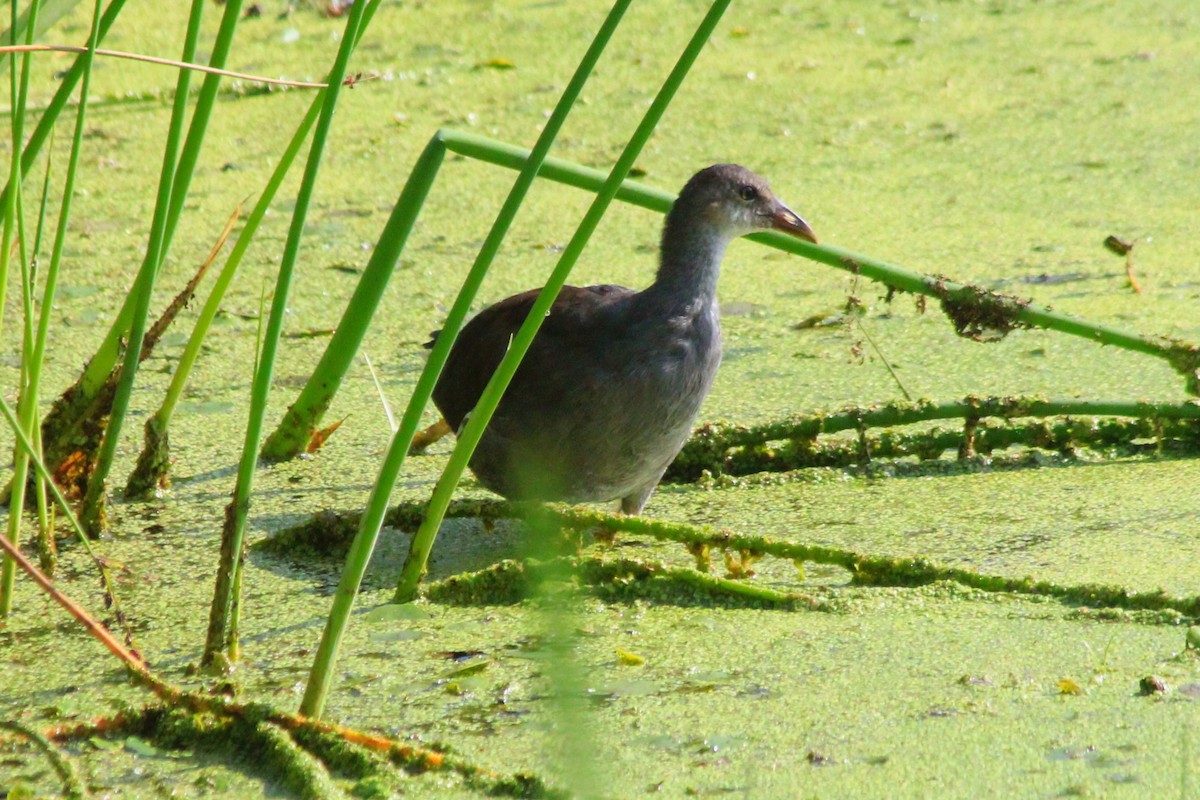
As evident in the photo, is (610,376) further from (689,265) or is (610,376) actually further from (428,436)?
(428,436)

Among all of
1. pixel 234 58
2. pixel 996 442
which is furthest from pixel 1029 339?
pixel 234 58

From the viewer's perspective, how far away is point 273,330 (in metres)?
1.76

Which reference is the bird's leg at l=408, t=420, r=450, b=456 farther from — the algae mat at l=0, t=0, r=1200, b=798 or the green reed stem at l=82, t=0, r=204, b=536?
the green reed stem at l=82, t=0, r=204, b=536

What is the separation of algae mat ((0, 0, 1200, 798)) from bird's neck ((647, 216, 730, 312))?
0.38 meters

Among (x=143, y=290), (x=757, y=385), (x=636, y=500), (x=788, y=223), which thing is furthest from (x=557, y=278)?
(x=757, y=385)

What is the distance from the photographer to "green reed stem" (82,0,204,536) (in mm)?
2041

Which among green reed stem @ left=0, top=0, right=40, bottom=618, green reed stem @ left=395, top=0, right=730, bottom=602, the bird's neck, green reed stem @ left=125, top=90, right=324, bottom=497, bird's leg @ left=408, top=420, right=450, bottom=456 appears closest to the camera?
green reed stem @ left=395, top=0, right=730, bottom=602

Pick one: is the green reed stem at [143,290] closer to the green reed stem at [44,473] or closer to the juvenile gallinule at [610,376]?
the green reed stem at [44,473]

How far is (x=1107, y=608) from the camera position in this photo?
2191 mm

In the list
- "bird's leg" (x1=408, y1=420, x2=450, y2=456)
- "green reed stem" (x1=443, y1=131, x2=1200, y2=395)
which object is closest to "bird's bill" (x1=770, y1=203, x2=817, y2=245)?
"green reed stem" (x1=443, y1=131, x2=1200, y2=395)

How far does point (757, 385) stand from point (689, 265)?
54 cm

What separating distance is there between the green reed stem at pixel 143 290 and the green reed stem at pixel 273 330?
0.95ft

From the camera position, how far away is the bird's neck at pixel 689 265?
9.04 ft

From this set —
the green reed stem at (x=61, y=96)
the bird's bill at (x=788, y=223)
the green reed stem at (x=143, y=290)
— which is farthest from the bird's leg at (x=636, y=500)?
the green reed stem at (x=61, y=96)
